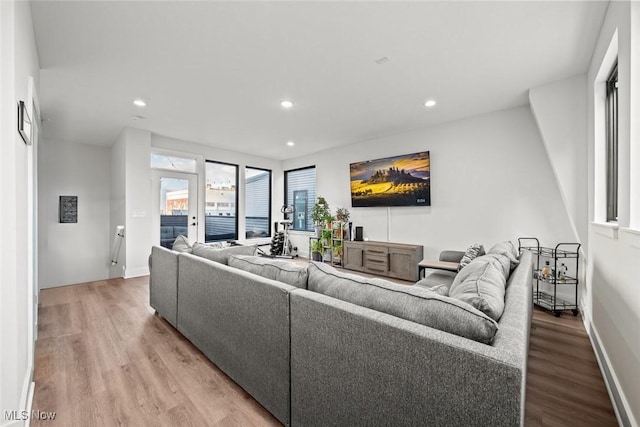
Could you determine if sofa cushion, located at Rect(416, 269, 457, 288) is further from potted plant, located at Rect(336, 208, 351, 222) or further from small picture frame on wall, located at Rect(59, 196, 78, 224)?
→ small picture frame on wall, located at Rect(59, 196, 78, 224)

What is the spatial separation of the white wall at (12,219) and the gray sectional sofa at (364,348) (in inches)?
39.2

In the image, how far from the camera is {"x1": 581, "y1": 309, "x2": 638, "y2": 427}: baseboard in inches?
58.1

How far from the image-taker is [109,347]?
2352 mm

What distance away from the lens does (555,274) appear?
3.10m

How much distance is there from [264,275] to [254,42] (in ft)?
6.43

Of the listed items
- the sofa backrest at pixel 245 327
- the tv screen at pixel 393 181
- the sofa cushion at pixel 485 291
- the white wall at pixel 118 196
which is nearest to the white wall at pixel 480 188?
the tv screen at pixel 393 181

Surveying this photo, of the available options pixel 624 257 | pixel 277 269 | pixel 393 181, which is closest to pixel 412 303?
pixel 277 269

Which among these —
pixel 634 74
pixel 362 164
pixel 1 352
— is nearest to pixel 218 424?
pixel 1 352

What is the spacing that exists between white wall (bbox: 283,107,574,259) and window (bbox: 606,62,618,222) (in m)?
1.17

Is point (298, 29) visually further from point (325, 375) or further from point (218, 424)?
point (218, 424)

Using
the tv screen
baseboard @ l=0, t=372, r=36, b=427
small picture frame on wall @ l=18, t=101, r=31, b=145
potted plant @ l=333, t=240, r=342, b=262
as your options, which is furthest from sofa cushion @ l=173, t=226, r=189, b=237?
small picture frame on wall @ l=18, t=101, r=31, b=145

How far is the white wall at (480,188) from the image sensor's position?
142 inches

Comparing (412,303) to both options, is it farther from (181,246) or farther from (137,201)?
(137,201)

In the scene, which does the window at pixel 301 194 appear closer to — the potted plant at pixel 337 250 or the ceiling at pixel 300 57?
the potted plant at pixel 337 250
